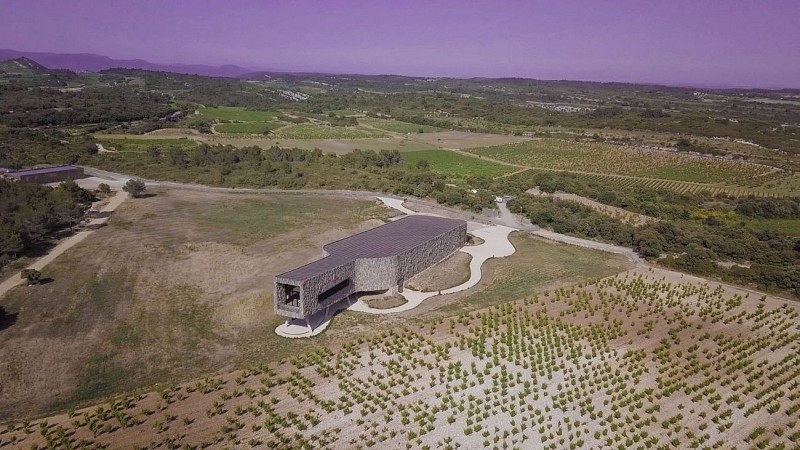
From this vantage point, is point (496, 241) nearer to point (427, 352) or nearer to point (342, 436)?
point (427, 352)

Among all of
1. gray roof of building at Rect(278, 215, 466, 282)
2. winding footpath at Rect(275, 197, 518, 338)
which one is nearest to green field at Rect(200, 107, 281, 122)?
winding footpath at Rect(275, 197, 518, 338)

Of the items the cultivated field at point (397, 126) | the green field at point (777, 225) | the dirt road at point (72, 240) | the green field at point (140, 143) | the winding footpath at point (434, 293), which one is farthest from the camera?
the cultivated field at point (397, 126)

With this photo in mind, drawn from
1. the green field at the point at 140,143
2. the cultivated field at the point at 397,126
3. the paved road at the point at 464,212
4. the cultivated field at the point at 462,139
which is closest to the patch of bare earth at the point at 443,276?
the paved road at the point at 464,212

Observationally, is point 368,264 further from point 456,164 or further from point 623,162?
point 623,162

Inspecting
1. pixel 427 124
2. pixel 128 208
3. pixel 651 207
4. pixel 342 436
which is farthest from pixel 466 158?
pixel 342 436

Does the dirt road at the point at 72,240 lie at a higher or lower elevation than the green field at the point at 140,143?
lower

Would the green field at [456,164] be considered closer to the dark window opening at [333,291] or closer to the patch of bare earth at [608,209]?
the patch of bare earth at [608,209]

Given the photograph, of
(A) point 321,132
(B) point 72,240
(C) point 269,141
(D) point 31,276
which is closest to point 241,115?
(A) point 321,132
